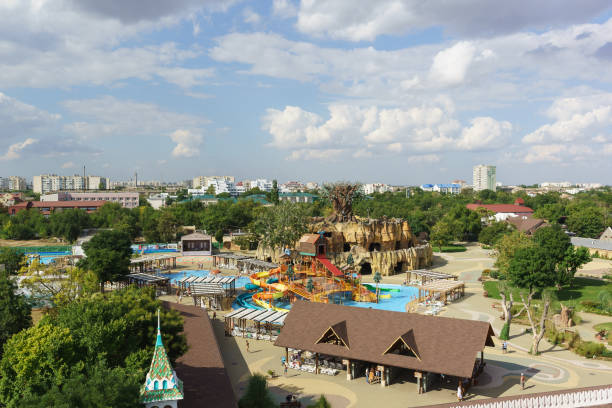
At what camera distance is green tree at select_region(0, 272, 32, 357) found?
28.2 m

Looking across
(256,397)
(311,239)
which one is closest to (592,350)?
(256,397)

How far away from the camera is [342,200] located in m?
77.9

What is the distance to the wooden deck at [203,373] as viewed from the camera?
76.6ft

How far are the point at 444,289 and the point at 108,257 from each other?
39446mm

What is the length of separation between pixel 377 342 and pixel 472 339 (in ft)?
19.7

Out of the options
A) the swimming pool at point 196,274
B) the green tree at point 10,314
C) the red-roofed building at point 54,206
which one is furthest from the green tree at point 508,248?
the red-roofed building at point 54,206

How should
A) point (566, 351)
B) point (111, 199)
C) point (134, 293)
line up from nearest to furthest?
1. point (134, 293)
2. point (566, 351)
3. point (111, 199)

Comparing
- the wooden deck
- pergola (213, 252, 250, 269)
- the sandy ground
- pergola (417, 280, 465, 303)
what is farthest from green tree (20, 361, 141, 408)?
pergola (213, 252, 250, 269)

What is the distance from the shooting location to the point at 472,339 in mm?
28391

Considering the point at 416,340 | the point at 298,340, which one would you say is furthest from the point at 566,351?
the point at 298,340

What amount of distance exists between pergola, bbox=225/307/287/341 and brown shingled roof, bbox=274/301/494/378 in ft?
21.7

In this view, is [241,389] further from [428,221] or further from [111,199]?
[111,199]

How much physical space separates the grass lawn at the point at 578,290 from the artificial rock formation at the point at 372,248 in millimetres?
12730

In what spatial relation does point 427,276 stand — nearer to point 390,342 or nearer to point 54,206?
point 390,342
